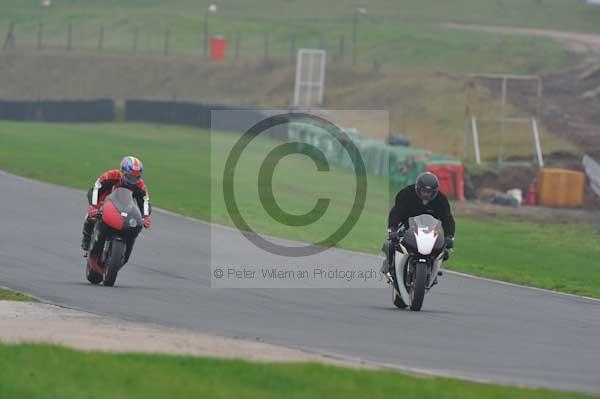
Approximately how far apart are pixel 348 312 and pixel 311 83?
39.8 metres

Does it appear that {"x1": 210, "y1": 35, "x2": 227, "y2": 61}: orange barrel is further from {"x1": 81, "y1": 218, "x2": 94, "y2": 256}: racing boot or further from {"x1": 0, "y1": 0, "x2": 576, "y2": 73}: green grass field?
{"x1": 81, "y1": 218, "x2": 94, "y2": 256}: racing boot

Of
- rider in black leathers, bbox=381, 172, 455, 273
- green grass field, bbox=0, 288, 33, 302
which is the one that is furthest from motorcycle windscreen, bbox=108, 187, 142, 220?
rider in black leathers, bbox=381, 172, 455, 273

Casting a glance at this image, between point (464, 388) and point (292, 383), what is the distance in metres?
1.33

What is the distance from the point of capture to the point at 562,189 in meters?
34.1

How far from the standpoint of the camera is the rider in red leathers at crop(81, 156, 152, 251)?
615 inches

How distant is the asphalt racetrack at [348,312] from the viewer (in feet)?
37.5

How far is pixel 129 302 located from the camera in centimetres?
1416

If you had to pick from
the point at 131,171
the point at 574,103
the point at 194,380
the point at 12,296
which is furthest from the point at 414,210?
the point at 574,103

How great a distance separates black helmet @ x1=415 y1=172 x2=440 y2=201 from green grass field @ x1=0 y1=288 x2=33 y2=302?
4412 mm

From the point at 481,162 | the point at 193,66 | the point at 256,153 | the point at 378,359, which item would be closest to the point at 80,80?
the point at 193,66

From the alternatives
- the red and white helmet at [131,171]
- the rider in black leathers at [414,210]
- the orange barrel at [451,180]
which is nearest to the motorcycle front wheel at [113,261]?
the red and white helmet at [131,171]

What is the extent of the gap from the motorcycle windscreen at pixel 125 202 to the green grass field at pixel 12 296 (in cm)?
174

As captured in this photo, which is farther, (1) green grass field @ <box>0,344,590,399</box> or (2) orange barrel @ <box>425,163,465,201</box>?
(2) orange barrel @ <box>425,163,465,201</box>

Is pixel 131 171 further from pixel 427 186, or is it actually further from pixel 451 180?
pixel 451 180
